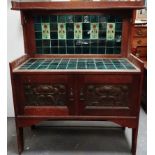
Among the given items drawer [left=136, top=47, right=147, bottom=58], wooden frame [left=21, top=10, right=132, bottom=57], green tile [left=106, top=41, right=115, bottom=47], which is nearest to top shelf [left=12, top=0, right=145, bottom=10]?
wooden frame [left=21, top=10, right=132, bottom=57]

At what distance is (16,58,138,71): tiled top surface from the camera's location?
1.63 meters

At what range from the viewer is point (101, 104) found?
166 cm

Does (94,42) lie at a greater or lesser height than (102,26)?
lesser

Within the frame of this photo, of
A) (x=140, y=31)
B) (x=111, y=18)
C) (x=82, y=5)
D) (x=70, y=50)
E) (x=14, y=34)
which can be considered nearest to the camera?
(x=82, y=5)

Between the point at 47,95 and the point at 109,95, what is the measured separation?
49 centimetres

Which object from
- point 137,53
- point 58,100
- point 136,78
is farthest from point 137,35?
point 58,100

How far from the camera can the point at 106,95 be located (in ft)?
5.35

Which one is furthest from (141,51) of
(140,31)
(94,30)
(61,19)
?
(61,19)

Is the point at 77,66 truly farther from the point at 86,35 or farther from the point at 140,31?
the point at 140,31

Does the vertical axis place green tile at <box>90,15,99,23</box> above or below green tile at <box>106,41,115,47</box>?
above

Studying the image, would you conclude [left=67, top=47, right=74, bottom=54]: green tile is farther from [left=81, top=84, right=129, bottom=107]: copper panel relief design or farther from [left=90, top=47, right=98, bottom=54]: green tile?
[left=81, top=84, right=129, bottom=107]: copper panel relief design

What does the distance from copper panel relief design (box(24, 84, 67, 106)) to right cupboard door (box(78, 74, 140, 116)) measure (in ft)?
0.49
